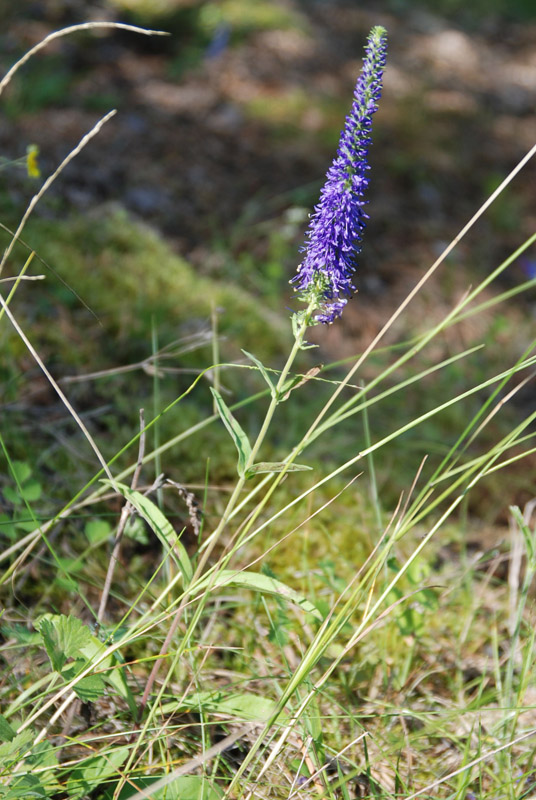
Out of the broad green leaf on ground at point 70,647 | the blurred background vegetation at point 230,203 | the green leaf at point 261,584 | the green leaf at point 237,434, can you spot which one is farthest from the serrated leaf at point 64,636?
the blurred background vegetation at point 230,203

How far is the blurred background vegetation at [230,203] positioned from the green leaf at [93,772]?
3.12ft

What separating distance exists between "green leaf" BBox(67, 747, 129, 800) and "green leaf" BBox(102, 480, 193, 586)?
Answer: 36 centimetres

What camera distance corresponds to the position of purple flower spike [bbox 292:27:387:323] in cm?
121

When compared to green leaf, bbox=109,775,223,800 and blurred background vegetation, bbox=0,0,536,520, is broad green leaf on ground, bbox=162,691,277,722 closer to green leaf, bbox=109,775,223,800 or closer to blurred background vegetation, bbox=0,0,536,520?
green leaf, bbox=109,775,223,800

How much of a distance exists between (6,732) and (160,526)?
0.46m

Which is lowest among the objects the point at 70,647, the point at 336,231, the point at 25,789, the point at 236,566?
the point at 236,566

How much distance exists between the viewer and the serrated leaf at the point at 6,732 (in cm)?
119

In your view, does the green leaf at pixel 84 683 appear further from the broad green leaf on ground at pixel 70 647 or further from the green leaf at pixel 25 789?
the green leaf at pixel 25 789

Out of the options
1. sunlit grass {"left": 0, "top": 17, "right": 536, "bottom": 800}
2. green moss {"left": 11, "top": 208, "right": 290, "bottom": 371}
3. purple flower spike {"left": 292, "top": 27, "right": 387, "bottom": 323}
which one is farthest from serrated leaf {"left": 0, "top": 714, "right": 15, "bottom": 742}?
green moss {"left": 11, "top": 208, "right": 290, "bottom": 371}

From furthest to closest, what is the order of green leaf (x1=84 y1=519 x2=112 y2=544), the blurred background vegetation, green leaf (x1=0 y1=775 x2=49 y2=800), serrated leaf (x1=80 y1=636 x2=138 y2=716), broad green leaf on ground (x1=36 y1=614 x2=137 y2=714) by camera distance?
the blurred background vegetation
green leaf (x1=84 y1=519 x2=112 y2=544)
serrated leaf (x1=80 y1=636 x2=138 y2=716)
broad green leaf on ground (x1=36 y1=614 x2=137 y2=714)
green leaf (x1=0 y1=775 x2=49 y2=800)

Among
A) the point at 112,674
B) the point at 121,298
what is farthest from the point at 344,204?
the point at 121,298

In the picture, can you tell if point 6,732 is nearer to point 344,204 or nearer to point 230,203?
point 344,204

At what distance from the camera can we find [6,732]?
47.2 inches

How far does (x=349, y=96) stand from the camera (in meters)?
5.41
